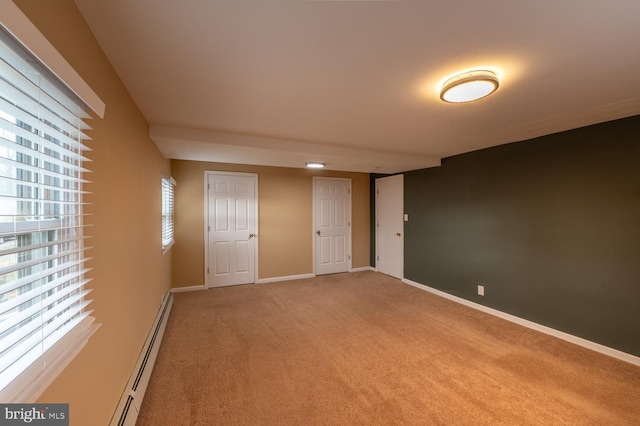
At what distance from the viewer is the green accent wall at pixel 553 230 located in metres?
2.43

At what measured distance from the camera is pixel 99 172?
1390 millimetres

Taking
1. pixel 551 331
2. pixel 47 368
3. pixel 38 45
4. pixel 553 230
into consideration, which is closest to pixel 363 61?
pixel 38 45

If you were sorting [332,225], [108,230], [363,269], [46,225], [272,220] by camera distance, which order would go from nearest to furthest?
1. [46,225]
2. [108,230]
3. [272,220]
4. [332,225]
5. [363,269]

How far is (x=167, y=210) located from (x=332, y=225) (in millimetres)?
3078

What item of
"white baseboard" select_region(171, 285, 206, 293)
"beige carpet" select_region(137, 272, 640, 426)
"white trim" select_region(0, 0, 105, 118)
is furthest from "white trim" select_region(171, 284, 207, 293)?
"white trim" select_region(0, 0, 105, 118)

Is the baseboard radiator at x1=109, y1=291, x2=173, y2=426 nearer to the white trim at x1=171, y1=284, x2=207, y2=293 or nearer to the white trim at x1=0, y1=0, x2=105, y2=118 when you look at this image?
the white trim at x1=171, y1=284, x2=207, y2=293

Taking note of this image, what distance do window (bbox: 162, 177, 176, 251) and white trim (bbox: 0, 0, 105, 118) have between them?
8.10 feet

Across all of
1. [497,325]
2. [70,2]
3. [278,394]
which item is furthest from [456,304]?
[70,2]

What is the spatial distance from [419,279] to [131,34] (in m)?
4.80

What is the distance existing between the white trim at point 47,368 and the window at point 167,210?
2.40m

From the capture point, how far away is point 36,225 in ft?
3.02

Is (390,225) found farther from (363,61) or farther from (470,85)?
(363,61)

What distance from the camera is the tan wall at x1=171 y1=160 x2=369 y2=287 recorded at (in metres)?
4.33

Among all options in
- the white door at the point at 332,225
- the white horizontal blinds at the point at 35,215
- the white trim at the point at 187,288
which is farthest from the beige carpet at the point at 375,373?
the white door at the point at 332,225
